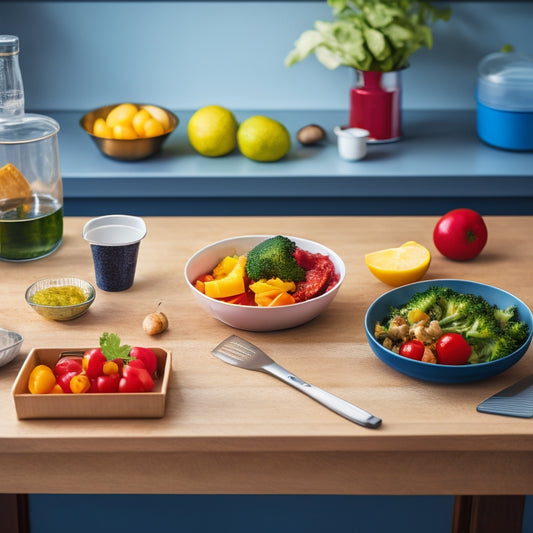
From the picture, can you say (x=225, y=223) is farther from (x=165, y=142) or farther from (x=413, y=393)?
(x=165, y=142)

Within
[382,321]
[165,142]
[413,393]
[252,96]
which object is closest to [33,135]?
[382,321]

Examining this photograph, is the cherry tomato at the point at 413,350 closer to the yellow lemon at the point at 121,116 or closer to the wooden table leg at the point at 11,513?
the wooden table leg at the point at 11,513

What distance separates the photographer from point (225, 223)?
6.33 feet

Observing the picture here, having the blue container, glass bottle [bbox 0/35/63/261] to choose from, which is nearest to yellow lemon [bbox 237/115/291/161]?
the blue container

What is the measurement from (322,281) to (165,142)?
1.64m

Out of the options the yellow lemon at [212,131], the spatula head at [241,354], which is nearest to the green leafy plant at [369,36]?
the yellow lemon at [212,131]

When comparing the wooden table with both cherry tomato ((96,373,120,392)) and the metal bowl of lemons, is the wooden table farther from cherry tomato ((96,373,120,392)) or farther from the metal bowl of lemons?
the metal bowl of lemons

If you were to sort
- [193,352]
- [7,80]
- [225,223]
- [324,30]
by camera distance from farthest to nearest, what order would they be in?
[324,30] → [225,223] → [7,80] → [193,352]

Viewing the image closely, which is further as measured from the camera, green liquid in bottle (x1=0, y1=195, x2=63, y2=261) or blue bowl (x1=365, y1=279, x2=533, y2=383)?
green liquid in bottle (x1=0, y1=195, x2=63, y2=261)

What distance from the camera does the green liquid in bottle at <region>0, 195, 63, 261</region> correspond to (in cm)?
167

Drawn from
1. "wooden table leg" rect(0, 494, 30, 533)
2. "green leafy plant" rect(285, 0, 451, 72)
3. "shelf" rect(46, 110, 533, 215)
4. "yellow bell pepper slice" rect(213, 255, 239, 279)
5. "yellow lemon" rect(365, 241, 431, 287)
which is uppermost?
"green leafy plant" rect(285, 0, 451, 72)

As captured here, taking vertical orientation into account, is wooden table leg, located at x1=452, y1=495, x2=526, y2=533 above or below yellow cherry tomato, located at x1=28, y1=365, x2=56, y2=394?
below

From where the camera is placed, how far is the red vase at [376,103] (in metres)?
2.83

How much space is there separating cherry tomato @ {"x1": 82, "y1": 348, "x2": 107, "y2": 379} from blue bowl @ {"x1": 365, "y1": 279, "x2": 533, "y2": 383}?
1.44 ft
